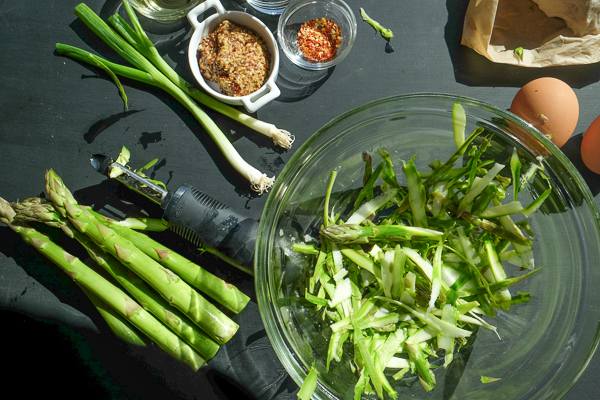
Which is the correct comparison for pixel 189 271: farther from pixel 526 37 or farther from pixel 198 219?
pixel 526 37

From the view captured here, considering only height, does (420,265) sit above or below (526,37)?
below

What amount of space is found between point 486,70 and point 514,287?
2.36 ft

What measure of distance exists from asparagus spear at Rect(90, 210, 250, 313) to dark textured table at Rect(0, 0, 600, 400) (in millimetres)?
67

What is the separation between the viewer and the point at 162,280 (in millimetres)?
1310

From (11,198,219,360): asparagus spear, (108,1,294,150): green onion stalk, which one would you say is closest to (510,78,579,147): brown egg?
(108,1,294,150): green onion stalk

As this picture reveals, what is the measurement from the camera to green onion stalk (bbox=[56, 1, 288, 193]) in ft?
4.58

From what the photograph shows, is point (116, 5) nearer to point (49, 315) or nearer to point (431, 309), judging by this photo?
point (49, 315)

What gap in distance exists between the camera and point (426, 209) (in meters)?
1.19

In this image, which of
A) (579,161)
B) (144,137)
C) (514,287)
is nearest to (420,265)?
(514,287)

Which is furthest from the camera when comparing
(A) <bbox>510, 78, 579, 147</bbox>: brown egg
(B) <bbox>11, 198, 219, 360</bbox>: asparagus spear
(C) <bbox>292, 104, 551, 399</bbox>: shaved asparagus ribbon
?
(B) <bbox>11, 198, 219, 360</bbox>: asparagus spear

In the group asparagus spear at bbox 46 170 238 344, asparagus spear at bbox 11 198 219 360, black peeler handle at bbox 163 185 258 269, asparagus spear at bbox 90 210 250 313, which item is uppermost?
black peeler handle at bbox 163 185 258 269

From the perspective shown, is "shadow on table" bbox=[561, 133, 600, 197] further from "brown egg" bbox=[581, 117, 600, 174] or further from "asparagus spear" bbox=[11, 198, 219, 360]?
"asparagus spear" bbox=[11, 198, 219, 360]

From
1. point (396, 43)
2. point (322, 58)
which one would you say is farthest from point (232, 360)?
point (396, 43)

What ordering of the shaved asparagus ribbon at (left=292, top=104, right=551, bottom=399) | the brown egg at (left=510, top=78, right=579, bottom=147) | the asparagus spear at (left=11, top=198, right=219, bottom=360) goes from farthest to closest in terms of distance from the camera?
the asparagus spear at (left=11, top=198, right=219, bottom=360)
the brown egg at (left=510, top=78, right=579, bottom=147)
the shaved asparagus ribbon at (left=292, top=104, right=551, bottom=399)
